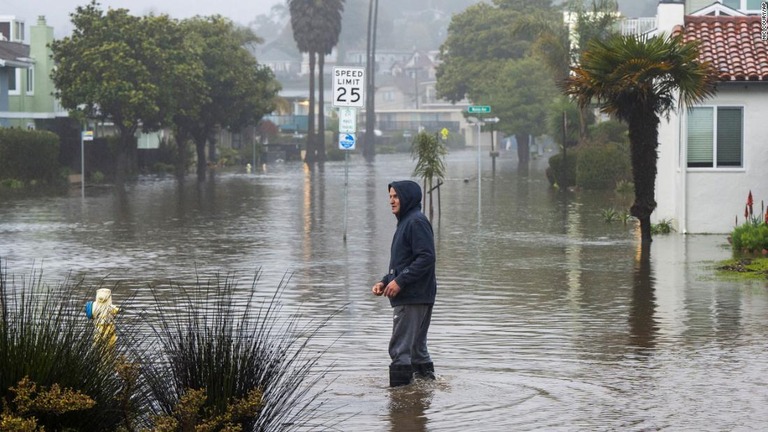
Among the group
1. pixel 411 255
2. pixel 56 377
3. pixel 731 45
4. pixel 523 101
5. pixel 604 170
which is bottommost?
pixel 56 377

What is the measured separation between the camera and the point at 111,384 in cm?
795

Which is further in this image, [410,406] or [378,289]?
[378,289]

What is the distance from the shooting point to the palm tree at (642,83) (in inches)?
982

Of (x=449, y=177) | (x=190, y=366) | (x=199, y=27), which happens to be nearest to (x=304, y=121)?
(x=199, y=27)

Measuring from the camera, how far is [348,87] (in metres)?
26.7

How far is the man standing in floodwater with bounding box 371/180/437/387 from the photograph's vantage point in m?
11.3

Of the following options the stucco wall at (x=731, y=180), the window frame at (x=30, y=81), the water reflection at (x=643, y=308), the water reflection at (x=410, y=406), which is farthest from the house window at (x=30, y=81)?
the water reflection at (x=410, y=406)

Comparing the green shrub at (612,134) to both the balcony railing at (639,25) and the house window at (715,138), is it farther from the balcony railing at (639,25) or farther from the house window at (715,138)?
the house window at (715,138)

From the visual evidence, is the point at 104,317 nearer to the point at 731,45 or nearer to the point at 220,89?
the point at 731,45

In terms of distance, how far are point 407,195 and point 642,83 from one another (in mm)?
14581

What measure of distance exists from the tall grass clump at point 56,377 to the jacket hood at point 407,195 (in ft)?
12.6

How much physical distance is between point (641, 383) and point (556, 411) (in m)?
1.34

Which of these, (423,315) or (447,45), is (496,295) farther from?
(447,45)

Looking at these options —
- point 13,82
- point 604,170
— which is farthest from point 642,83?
point 13,82
